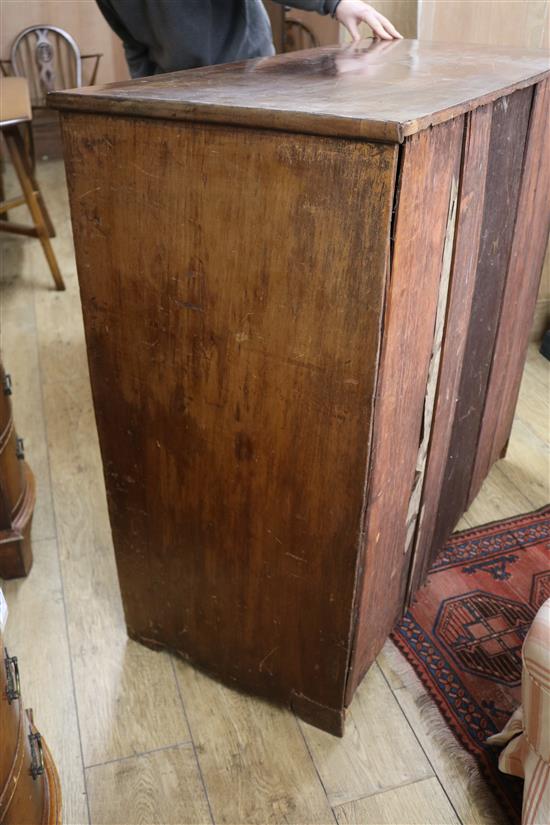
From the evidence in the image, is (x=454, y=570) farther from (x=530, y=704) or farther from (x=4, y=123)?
(x=4, y=123)

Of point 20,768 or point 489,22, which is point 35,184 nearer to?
point 489,22

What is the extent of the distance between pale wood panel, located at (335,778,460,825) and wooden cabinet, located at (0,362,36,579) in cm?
91

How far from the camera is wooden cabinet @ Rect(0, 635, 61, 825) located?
992 mm

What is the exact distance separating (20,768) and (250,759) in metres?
0.48

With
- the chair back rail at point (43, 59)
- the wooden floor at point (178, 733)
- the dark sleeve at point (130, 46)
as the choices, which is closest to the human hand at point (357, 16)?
the dark sleeve at point (130, 46)

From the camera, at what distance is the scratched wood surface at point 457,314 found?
1.14m

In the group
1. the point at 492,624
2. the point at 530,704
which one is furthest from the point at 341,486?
the point at 492,624

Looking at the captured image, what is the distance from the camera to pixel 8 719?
3.35 ft

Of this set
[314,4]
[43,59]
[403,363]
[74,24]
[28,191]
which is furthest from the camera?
[74,24]

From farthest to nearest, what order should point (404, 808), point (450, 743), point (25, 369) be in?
point (25, 369) < point (450, 743) < point (404, 808)

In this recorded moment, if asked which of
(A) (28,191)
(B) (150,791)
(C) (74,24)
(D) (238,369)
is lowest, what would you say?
(B) (150,791)

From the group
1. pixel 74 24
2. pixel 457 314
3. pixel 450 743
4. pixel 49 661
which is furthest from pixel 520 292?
pixel 74 24

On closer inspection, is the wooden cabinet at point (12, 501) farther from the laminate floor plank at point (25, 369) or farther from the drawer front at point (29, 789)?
the drawer front at point (29, 789)

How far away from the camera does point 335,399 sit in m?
1.09
